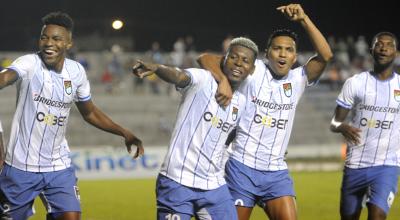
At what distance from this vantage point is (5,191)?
703 centimetres

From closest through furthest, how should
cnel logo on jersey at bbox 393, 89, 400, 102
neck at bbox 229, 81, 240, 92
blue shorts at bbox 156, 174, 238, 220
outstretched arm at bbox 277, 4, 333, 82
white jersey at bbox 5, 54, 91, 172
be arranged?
blue shorts at bbox 156, 174, 238, 220 → neck at bbox 229, 81, 240, 92 → white jersey at bbox 5, 54, 91, 172 → outstretched arm at bbox 277, 4, 333, 82 → cnel logo on jersey at bbox 393, 89, 400, 102

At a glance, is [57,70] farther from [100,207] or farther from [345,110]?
[100,207]

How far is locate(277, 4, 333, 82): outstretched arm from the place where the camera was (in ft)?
24.2

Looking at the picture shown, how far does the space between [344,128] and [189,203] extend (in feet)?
8.52

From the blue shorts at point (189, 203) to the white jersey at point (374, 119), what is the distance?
8.30 feet

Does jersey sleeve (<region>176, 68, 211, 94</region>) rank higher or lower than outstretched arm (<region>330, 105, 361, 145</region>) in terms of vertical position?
higher

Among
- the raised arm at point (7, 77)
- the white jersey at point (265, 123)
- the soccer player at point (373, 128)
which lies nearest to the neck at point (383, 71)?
the soccer player at point (373, 128)

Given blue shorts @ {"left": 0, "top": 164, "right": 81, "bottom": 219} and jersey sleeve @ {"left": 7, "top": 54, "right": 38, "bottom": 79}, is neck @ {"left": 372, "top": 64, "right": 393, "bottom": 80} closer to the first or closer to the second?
blue shorts @ {"left": 0, "top": 164, "right": 81, "bottom": 219}

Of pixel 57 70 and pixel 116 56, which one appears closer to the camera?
pixel 57 70

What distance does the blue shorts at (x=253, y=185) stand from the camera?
7.65 metres

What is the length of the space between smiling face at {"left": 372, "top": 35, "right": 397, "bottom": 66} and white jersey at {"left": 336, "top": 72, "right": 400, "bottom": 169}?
0.24 m

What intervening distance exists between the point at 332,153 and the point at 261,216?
13.4m

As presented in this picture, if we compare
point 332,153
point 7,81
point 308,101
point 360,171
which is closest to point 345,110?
point 360,171

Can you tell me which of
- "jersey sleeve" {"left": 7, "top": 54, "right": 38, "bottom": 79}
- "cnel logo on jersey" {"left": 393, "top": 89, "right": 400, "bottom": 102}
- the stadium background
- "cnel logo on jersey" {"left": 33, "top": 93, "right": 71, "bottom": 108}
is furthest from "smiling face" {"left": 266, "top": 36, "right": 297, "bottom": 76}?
the stadium background
